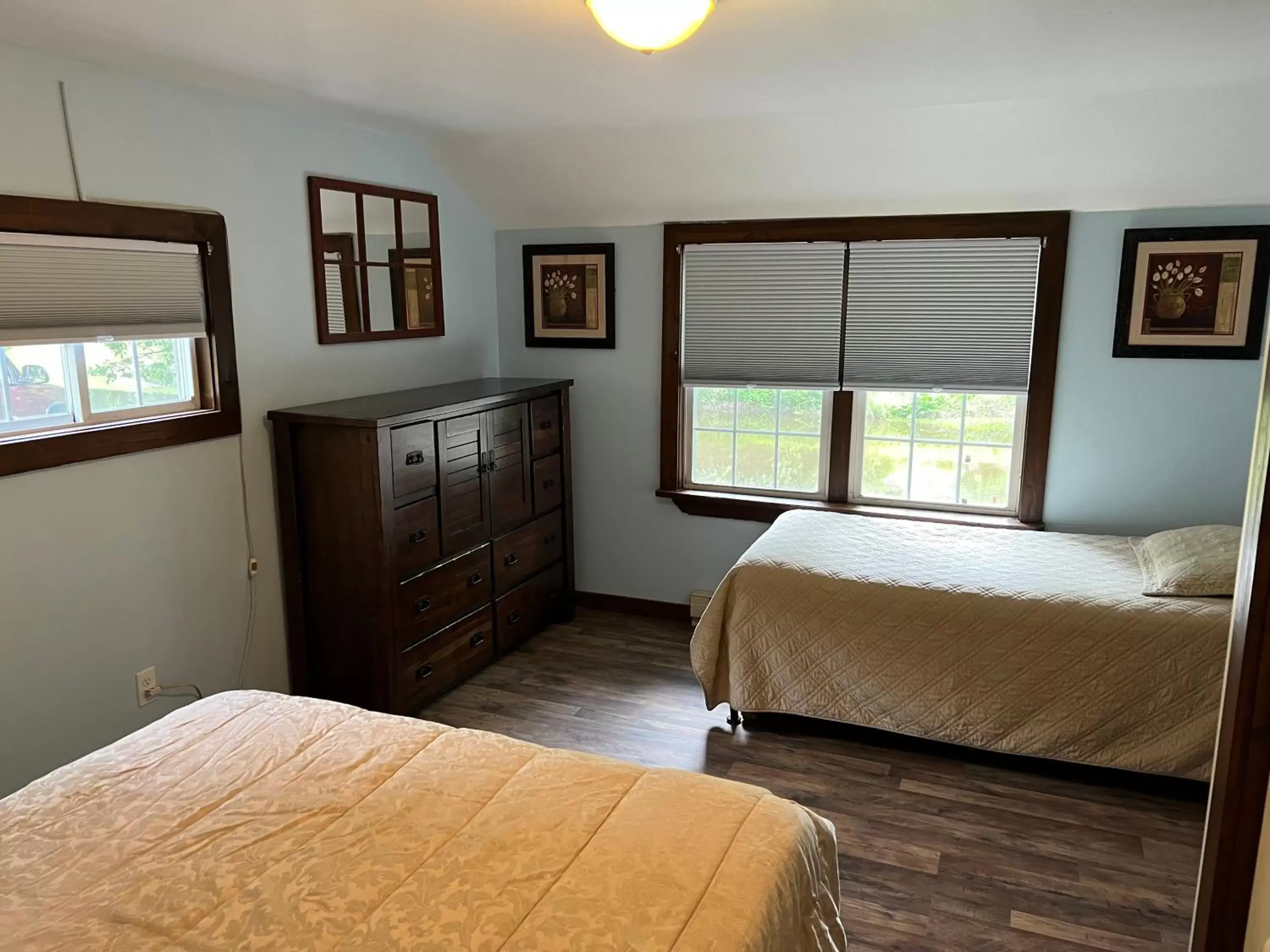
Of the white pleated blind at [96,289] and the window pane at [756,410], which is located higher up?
the white pleated blind at [96,289]

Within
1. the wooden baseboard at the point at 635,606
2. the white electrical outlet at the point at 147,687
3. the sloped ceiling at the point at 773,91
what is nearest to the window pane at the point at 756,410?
the sloped ceiling at the point at 773,91

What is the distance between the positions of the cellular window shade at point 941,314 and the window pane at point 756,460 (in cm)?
50

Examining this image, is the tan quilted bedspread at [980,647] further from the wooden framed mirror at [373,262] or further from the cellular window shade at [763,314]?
the wooden framed mirror at [373,262]

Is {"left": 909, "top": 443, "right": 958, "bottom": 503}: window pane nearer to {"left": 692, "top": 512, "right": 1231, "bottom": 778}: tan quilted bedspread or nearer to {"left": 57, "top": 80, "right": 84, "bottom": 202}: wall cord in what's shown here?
{"left": 692, "top": 512, "right": 1231, "bottom": 778}: tan quilted bedspread

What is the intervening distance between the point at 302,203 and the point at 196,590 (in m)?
1.45

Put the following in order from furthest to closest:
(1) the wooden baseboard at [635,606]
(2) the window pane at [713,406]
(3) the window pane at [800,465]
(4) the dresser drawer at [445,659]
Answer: (1) the wooden baseboard at [635,606], (2) the window pane at [713,406], (3) the window pane at [800,465], (4) the dresser drawer at [445,659]

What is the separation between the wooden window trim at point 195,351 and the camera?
2.37 meters

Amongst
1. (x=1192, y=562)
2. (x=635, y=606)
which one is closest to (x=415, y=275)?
(x=635, y=606)

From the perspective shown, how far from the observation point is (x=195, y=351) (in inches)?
115

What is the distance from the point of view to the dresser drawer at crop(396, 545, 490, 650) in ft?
10.5

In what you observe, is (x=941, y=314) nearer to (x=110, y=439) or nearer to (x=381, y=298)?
(x=381, y=298)

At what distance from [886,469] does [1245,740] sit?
282 cm

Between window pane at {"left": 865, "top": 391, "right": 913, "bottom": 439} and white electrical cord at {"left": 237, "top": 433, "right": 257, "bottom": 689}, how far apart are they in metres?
2.62

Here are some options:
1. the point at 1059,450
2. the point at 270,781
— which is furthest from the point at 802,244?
the point at 270,781
